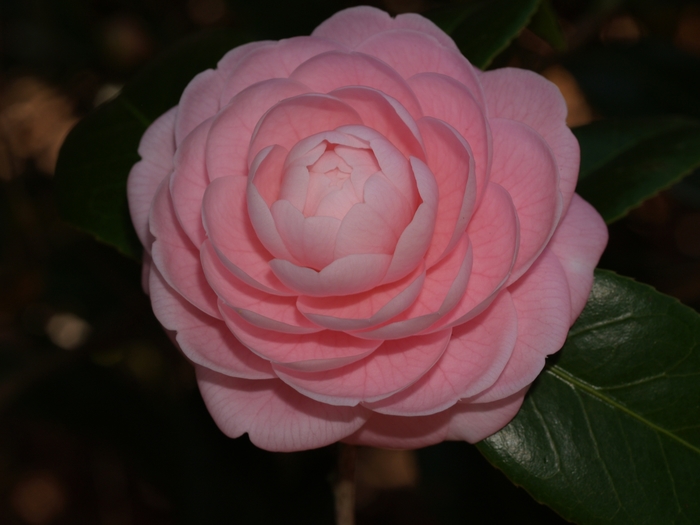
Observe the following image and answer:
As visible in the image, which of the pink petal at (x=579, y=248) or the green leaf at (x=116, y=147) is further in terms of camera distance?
the green leaf at (x=116, y=147)

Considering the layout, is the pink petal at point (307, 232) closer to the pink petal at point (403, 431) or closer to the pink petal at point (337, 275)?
the pink petal at point (337, 275)

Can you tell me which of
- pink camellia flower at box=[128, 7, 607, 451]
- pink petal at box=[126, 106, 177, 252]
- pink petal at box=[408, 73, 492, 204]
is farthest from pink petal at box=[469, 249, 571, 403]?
pink petal at box=[126, 106, 177, 252]

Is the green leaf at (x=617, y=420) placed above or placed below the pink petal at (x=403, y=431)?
below

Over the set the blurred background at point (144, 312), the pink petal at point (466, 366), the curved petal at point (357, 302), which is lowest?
the blurred background at point (144, 312)

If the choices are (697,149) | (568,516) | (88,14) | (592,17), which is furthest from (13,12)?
(568,516)

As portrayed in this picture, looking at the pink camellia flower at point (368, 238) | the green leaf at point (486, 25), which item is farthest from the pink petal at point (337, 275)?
the green leaf at point (486, 25)

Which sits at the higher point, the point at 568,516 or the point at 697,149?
the point at 697,149

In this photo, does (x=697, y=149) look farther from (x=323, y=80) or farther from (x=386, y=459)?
(x=386, y=459)
